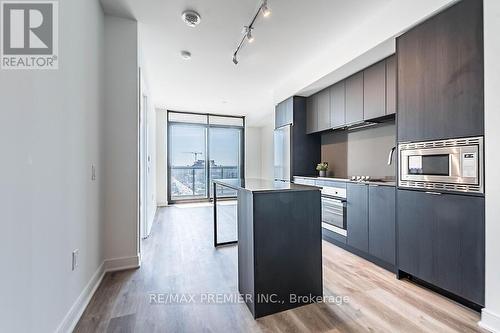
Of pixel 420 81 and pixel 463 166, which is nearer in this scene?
pixel 463 166

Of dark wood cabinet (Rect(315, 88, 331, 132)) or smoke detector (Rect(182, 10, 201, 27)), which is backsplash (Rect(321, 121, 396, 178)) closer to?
dark wood cabinet (Rect(315, 88, 331, 132))

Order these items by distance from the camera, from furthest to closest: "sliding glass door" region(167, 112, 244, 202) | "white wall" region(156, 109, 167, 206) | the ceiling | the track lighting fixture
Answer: "sliding glass door" region(167, 112, 244, 202), "white wall" region(156, 109, 167, 206), the ceiling, the track lighting fixture

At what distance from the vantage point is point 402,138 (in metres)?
2.15

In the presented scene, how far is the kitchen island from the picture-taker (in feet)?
5.36

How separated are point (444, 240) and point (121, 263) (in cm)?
299

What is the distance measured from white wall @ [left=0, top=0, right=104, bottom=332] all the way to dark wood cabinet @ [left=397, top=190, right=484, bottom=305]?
8.83ft

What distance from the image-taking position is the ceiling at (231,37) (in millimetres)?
2182

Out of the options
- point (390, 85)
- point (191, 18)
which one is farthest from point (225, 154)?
point (390, 85)

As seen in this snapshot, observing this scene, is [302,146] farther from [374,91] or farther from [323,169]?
[374,91]

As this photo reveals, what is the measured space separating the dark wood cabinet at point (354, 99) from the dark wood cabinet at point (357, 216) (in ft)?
3.01

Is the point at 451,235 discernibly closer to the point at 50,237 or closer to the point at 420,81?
the point at 420,81

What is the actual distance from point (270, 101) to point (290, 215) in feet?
13.4

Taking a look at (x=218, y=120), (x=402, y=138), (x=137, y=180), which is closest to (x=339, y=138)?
(x=402, y=138)
